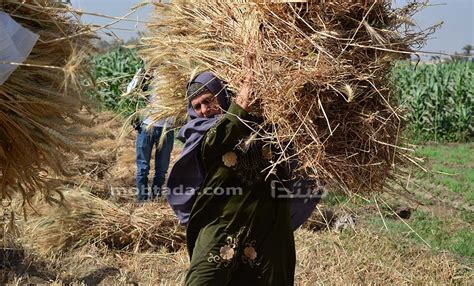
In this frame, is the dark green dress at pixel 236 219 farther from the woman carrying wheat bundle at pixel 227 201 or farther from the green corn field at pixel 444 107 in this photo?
the green corn field at pixel 444 107

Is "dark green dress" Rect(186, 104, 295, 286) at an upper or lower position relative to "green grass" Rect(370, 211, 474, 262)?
upper

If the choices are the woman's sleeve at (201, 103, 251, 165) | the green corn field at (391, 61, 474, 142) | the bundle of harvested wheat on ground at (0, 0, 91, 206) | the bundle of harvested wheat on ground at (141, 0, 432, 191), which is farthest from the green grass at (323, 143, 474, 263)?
the green corn field at (391, 61, 474, 142)

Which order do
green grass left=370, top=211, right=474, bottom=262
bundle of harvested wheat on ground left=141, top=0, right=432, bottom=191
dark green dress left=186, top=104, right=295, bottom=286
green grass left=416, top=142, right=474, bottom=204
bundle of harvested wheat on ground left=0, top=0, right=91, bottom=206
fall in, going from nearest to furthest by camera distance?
1. bundle of harvested wheat on ground left=0, top=0, right=91, bottom=206
2. bundle of harvested wheat on ground left=141, top=0, right=432, bottom=191
3. dark green dress left=186, top=104, right=295, bottom=286
4. green grass left=370, top=211, right=474, bottom=262
5. green grass left=416, top=142, right=474, bottom=204

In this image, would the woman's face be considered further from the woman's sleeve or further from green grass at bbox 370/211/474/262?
green grass at bbox 370/211/474/262

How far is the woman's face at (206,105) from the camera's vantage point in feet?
10.3

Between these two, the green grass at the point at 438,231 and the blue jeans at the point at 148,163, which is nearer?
the green grass at the point at 438,231

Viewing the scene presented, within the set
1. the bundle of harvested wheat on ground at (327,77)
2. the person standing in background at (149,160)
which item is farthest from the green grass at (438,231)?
the bundle of harvested wheat on ground at (327,77)

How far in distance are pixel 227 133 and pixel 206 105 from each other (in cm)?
24

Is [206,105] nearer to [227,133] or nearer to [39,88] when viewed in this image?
[227,133]

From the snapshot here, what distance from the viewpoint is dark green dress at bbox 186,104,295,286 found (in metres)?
3.07

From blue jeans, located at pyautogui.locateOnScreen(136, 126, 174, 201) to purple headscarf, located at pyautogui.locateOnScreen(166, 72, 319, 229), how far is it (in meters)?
2.93

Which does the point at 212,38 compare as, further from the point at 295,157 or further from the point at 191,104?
the point at 295,157

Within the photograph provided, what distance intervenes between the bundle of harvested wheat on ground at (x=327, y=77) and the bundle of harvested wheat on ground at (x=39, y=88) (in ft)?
2.31

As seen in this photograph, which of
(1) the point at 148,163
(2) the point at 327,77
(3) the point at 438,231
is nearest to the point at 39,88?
(2) the point at 327,77
